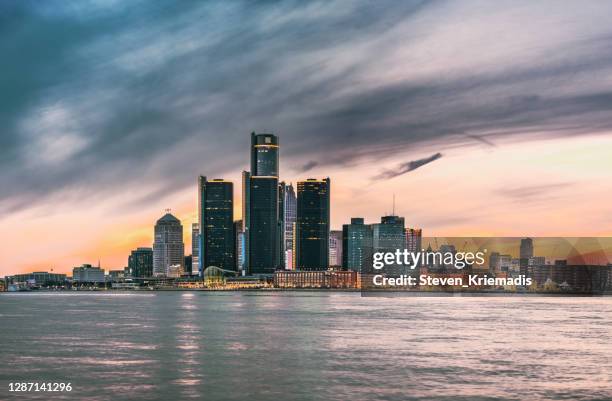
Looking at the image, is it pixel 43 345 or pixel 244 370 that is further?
pixel 43 345

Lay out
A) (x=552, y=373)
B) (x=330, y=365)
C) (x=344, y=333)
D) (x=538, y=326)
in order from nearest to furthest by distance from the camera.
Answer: (x=552, y=373), (x=330, y=365), (x=344, y=333), (x=538, y=326)

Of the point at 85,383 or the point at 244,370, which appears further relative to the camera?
the point at 244,370

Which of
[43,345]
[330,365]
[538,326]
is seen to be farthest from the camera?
[538,326]

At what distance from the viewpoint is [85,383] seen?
4834cm

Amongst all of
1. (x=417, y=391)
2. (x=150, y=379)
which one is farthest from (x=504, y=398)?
(x=150, y=379)

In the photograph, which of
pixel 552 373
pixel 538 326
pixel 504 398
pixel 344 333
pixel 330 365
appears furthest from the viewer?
pixel 538 326

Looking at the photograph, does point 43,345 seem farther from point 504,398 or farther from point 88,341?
point 504,398

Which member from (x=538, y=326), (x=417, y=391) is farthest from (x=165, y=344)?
(x=538, y=326)

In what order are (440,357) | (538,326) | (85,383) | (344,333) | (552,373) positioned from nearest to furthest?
(85,383) < (552,373) < (440,357) < (344,333) < (538,326)

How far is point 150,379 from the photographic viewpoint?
49781mm

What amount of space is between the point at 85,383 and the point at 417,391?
1982 cm

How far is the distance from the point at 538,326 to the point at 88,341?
55.7 metres

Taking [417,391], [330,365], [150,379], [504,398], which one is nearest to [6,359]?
[150,379]

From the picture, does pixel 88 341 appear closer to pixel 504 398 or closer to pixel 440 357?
pixel 440 357
